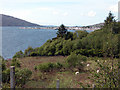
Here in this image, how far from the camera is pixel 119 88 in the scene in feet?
8.32

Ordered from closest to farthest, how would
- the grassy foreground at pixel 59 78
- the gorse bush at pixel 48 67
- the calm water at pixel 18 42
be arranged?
the grassy foreground at pixel 59 78
the gorse bush at pixel 48 67
the calm water at pixel 18 42

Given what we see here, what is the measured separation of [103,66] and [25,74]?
4.66 m

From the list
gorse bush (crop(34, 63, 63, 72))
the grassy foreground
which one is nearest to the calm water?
gorse bush (crop(34, 63, 63, 72))

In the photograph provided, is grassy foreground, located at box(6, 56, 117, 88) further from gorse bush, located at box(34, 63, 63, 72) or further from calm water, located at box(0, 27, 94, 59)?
calm water, located at box(0, 27, 94, 59)

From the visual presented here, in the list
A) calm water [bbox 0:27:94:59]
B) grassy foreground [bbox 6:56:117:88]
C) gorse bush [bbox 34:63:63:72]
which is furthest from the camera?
calm water [bbox 0:27:94:59]

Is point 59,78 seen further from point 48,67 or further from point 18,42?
point 18,42

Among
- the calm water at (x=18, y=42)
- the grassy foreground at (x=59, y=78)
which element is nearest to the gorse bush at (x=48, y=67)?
the grassy foreground at (x=59, y=78)

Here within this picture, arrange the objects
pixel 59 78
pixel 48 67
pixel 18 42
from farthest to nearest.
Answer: pixel 18 42 < pixel 48 67 < pixel 59 78

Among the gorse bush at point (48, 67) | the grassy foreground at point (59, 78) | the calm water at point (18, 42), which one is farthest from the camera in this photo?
the calm water at point (18, 42)

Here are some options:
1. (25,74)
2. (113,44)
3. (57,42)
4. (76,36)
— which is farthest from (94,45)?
(113,44)

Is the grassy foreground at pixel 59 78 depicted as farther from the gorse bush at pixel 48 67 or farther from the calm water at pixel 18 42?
the calm water at pixel 18 42

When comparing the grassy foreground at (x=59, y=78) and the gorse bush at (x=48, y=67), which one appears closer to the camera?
the grassy foreground at (x=59, y=78)

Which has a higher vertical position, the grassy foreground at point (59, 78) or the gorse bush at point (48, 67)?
the gorse bush at point (48, 67)

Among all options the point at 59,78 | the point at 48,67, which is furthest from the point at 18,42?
the point at 59,78
